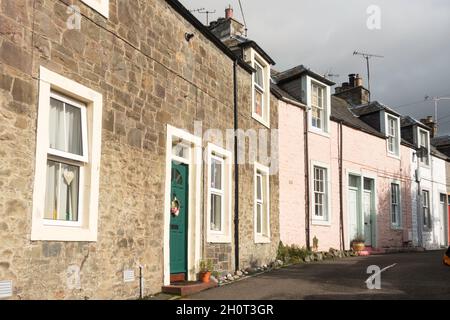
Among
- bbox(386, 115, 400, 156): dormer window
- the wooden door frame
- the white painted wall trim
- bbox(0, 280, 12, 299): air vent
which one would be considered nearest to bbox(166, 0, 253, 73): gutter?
the white painted wall trim

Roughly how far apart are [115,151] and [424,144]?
2054cm

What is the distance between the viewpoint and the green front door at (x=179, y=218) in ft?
31.0

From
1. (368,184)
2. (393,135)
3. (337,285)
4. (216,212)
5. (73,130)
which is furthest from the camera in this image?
(393,135)

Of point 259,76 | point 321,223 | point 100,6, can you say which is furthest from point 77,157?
point 321,223

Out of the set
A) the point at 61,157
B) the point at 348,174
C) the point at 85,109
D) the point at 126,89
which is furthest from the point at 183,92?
the point at 348,174

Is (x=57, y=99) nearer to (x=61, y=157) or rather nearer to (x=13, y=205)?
(x=61, y=157)

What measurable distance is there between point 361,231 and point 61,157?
14.7 m

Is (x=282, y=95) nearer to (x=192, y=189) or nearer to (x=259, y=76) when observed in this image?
(x=259, y=76)

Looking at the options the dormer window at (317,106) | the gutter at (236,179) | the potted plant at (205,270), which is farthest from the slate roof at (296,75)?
the potted plant at (205,270)

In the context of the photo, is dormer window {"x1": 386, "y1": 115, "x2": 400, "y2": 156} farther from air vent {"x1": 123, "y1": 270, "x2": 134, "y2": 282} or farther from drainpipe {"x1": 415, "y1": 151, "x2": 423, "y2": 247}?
air vent {"x1": 123, "y1": 270, "x2": 134, "y2": 282}

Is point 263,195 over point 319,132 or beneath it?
beneath

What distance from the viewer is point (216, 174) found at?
11.4 metres

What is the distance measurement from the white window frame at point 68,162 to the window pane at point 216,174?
4175 mm

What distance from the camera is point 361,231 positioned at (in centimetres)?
1925
